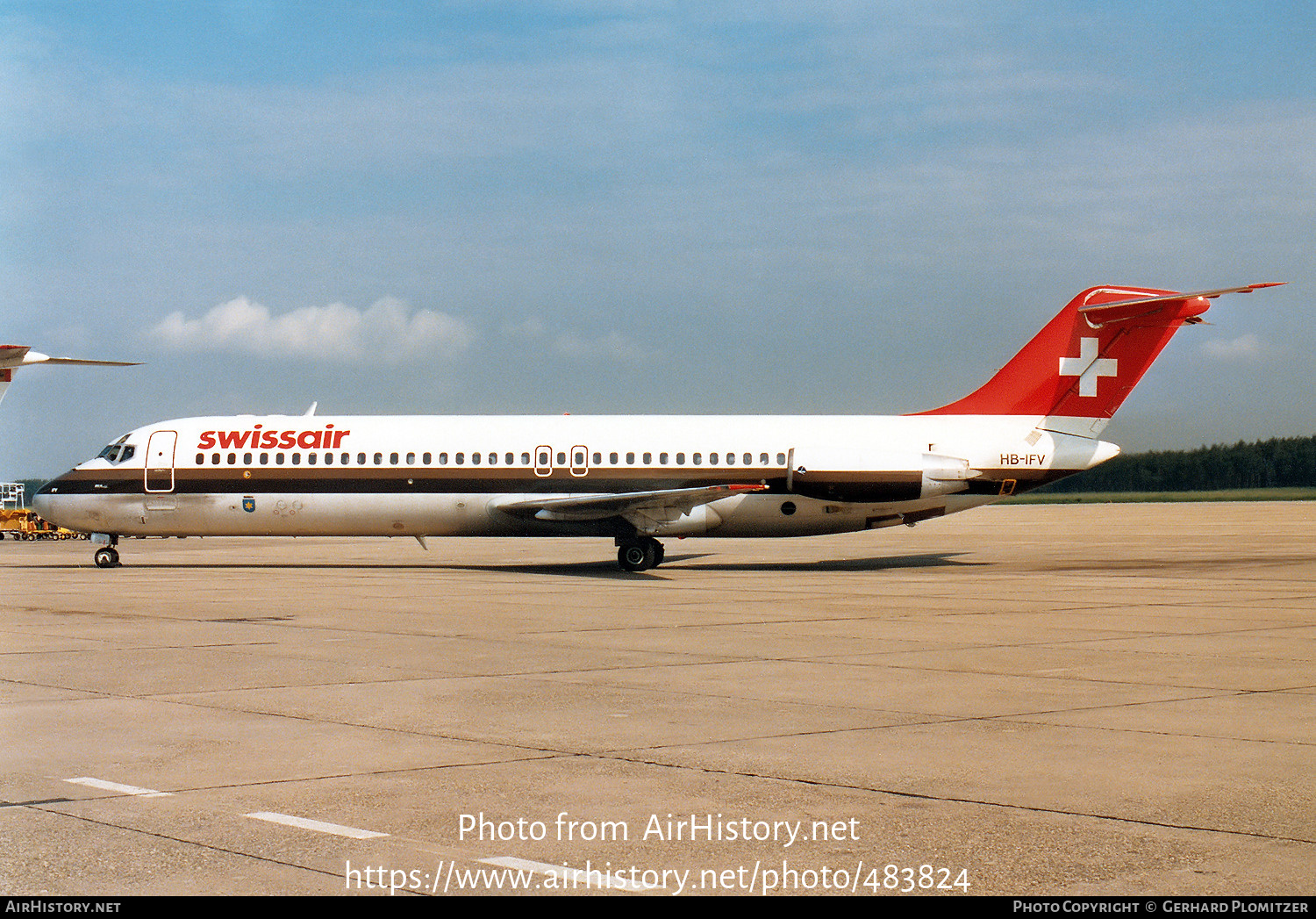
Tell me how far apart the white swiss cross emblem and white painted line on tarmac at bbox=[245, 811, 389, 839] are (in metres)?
24.0

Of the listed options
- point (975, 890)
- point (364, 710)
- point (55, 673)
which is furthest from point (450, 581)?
point (975, 890)

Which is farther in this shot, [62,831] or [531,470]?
[531,470]

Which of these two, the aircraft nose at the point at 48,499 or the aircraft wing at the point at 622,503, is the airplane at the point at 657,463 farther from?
the aircraft nose at the point at 48,499

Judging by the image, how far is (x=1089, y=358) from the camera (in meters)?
28.1

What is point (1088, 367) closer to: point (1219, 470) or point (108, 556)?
point (108, 556)

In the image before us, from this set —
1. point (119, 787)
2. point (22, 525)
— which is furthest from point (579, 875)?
point (22, 525)

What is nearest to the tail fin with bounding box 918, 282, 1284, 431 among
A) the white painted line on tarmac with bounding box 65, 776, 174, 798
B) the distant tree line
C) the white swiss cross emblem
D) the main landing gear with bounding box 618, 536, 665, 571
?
the white swiss cross emblem

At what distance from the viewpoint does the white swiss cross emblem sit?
28.1 m

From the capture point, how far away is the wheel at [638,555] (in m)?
27.7

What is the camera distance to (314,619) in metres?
17.4

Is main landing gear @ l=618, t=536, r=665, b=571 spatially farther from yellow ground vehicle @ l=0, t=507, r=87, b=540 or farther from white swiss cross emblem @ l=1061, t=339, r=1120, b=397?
yellow ground vehicle @ l=0, t=507, r=87, b=540

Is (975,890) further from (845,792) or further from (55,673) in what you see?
(55,673)

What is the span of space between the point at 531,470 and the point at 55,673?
647 inches

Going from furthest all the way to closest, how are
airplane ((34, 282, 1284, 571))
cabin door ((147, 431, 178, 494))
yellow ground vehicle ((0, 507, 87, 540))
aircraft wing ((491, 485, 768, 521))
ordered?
yellow ground vehicle ((0, 507, 87, 540)) < cabin door ((147, 431, 178, 494)) < airplane ((34, 282, 1284, 571)) < aircraft wing ((491, 485, 768, 521))
